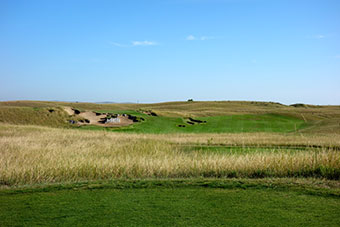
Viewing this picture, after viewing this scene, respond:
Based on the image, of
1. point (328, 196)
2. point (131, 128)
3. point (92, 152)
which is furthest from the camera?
point (131, 128)

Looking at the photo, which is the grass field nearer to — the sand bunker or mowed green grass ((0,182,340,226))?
mowed green grass ((0,182,340,226))

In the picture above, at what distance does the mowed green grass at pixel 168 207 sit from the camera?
13.2 ft

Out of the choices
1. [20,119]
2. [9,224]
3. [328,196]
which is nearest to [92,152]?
[9,224]

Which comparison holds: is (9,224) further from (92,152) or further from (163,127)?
(163,127)

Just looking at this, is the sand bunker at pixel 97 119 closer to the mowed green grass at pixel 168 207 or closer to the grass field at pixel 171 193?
the grass field at pixel 171 193

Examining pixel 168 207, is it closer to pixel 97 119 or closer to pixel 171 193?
pixel 171 193

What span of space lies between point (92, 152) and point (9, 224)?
7.35m

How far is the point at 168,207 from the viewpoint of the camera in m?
4.52

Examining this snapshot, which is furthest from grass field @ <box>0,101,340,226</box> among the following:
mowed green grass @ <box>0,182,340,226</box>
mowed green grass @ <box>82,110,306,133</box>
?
mowed green grass @ <box>82,110,306,133</box>

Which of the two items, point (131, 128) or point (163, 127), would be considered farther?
point (163, 127)

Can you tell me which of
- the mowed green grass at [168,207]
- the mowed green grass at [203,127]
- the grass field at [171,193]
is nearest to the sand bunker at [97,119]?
the mowed green grass at [203,127]

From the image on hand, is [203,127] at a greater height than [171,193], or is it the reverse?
[171,193]

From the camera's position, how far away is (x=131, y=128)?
23.6 m

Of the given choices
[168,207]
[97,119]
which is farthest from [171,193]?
[97,119]
